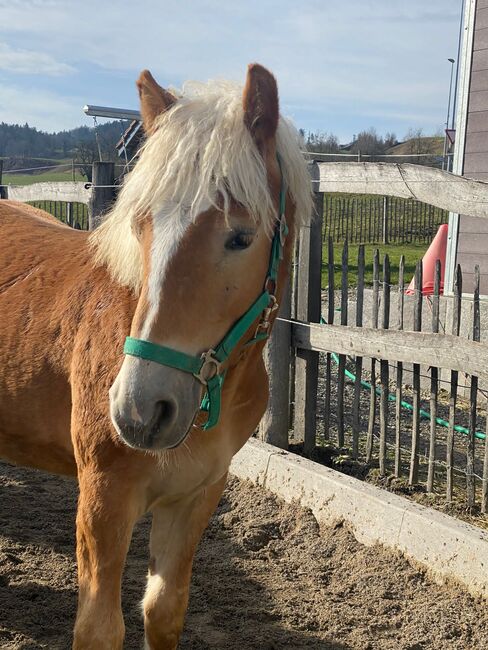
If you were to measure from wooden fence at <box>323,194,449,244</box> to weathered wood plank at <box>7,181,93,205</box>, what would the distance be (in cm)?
1322

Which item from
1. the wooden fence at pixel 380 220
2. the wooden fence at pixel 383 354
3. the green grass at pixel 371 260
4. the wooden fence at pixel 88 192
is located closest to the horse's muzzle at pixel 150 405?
the wooden fence at pixel 383 354

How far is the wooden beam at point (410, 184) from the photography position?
3.27 m

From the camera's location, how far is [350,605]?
121 inches

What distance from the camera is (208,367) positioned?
180 centimetres

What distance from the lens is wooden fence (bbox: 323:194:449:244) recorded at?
20469 mm

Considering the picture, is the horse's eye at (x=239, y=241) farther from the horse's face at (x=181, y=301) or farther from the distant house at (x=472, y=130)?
the distant house at (x=472, y=130)

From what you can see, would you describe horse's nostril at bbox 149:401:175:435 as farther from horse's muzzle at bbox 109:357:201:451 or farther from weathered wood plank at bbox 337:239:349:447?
weathered wood plank at bbox 337:239:349:447

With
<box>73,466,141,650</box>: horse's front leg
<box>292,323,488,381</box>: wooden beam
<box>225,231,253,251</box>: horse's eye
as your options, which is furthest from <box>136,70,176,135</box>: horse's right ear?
<box>292,323,488,381</box>: wooden beam

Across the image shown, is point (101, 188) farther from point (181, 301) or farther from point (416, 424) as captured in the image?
point (181, 301)

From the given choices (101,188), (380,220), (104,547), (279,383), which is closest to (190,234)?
(104,547)

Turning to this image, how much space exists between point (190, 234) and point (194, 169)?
20 cm

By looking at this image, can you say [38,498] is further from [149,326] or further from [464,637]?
[149,326]

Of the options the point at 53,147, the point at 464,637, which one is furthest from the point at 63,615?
the point at 53,147

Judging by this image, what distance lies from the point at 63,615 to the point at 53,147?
67791mm
